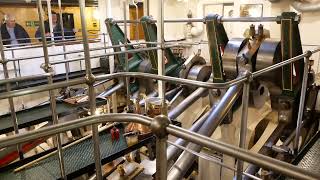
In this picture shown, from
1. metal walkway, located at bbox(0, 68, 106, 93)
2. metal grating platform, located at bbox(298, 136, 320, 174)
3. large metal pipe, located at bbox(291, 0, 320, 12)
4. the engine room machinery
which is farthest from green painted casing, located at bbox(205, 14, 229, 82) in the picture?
large metal pipe, located at bbox(291, 0, 320, 12)

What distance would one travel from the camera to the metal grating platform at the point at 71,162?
185cm

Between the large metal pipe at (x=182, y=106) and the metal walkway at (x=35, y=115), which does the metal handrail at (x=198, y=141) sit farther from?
the metal walkway at (x=35, y=115)

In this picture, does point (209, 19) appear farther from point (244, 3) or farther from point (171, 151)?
point (244, 3)

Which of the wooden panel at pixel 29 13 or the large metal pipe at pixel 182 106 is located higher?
the wooden panel at pixel 29 13

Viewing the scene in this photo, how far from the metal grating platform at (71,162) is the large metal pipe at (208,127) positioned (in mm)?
479

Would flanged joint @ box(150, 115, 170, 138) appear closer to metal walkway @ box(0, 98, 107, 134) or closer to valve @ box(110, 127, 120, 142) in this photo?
valve @ box(110, 127, 120, 142)

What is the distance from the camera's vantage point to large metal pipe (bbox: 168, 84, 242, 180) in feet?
5.90

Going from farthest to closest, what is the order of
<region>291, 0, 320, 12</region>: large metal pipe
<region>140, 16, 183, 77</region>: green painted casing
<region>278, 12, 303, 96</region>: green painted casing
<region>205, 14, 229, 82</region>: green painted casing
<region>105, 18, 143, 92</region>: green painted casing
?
<region>291, 0, 320, 12</region>: large metal pipe
<region>105, 18, 143, 92</region>: green painted casing
<region>140, 16, 183, 77</region>: green painted casing
<region>205, 14, 229, 82</region>: green painted casing
<region>278, 12, 303, 96</region>: green painted casing

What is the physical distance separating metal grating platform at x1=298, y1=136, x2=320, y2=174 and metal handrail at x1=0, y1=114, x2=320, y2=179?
56.4 inches

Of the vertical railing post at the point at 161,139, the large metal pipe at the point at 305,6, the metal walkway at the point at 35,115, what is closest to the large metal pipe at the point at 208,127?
the vertical railing post at the point at 161,139

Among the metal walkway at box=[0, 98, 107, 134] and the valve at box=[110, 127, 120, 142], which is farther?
the metal walkway at box=[0, 98, 107, 134]

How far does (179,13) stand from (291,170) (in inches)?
347

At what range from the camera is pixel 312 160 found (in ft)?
6.45

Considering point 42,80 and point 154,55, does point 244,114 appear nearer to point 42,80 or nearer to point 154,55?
point 154,55
